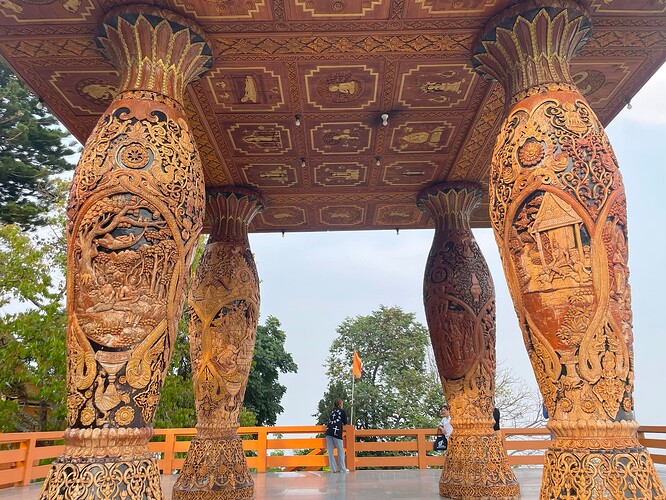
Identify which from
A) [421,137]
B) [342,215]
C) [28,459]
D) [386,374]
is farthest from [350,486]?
[386,374]

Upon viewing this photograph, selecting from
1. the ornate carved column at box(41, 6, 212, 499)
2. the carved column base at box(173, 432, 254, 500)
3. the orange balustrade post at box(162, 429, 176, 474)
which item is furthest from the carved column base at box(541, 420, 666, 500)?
the orange balustrade post at box(162, 429, 176, 474)

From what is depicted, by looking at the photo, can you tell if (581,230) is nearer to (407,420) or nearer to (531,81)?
(531,81)

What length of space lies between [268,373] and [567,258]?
18.5 meters

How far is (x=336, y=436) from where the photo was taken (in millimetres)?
10656

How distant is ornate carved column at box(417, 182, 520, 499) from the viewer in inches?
264

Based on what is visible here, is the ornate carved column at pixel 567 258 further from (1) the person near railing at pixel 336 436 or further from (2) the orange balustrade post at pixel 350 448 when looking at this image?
(2) the orange balustrade post at pixel 350 448

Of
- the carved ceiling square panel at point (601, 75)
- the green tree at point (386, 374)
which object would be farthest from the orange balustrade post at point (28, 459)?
the green tree at point (386, 374)

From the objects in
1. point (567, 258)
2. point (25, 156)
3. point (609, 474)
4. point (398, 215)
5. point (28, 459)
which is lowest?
point (28, 459)

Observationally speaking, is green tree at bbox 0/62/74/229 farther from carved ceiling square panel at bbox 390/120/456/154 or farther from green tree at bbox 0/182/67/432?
carved ceiling square panel at bbox 390/120/456/154

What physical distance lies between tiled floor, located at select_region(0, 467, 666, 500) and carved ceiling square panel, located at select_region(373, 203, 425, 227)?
444cm

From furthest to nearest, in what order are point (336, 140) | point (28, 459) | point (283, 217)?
1. point (283, 217)
2. point (28, 459)
3. point (336, 140)

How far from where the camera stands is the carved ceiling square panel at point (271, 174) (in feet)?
25.0

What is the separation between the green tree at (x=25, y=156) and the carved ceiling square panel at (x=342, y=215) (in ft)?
30.0

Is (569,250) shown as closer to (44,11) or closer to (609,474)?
(609,474)
